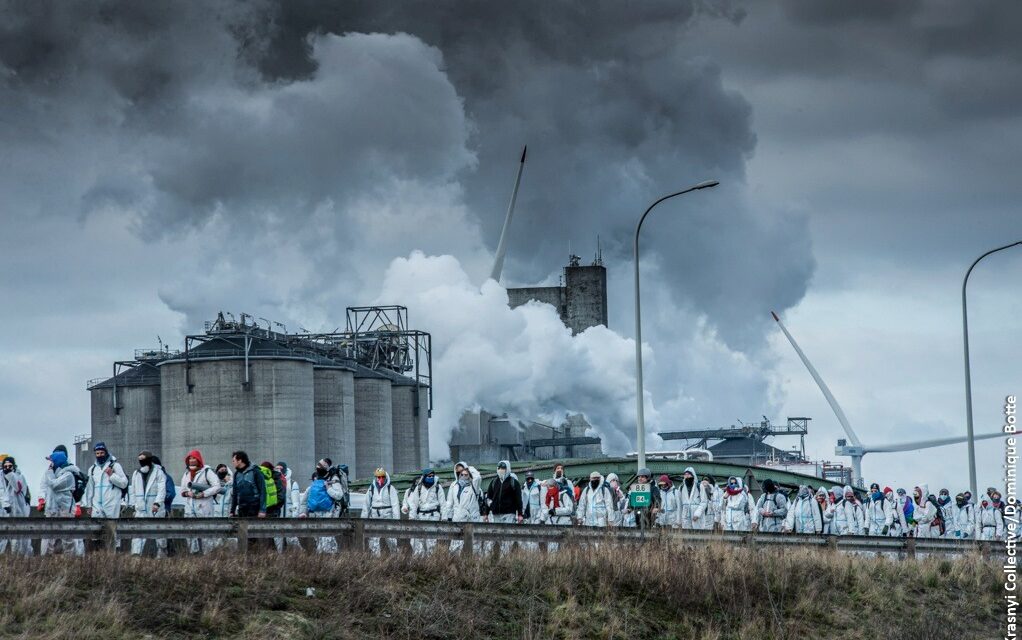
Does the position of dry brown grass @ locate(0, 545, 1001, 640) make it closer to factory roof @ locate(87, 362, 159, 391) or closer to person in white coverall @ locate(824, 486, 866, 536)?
person in white coverall @ locate(824, 486, 866, 536)

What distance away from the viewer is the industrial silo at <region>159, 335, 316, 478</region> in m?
78.8

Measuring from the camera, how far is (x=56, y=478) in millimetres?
22609

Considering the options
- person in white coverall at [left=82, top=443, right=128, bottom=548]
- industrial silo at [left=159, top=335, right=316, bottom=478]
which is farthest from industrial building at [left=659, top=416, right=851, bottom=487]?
person in white coverall at [left=82, top=443, right=128, bottom=548]

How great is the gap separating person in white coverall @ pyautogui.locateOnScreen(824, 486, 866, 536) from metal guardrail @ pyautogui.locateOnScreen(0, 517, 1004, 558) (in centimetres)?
840

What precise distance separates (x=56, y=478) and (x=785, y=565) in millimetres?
11228

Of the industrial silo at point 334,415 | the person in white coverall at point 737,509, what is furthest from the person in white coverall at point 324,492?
the industrial silo at point 334,415

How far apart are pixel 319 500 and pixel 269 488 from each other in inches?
83.4

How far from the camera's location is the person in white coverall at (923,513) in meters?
37.7

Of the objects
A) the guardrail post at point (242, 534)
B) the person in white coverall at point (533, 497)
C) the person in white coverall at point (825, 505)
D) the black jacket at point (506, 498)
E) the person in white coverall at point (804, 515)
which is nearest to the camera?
the guardrail post at point (242, 534)

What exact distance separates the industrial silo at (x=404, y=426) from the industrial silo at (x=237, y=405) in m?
13.5

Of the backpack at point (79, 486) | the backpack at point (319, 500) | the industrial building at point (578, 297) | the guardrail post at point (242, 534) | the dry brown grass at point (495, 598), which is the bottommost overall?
the dry brown grass at point (495, 598)

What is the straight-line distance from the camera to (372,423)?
3521 inches

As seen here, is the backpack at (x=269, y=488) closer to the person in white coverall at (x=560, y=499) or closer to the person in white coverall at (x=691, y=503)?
the person in white coverall at (x=560, y=499)

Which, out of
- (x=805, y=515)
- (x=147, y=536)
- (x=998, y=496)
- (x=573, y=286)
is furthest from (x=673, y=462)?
(x=573, y=286)
